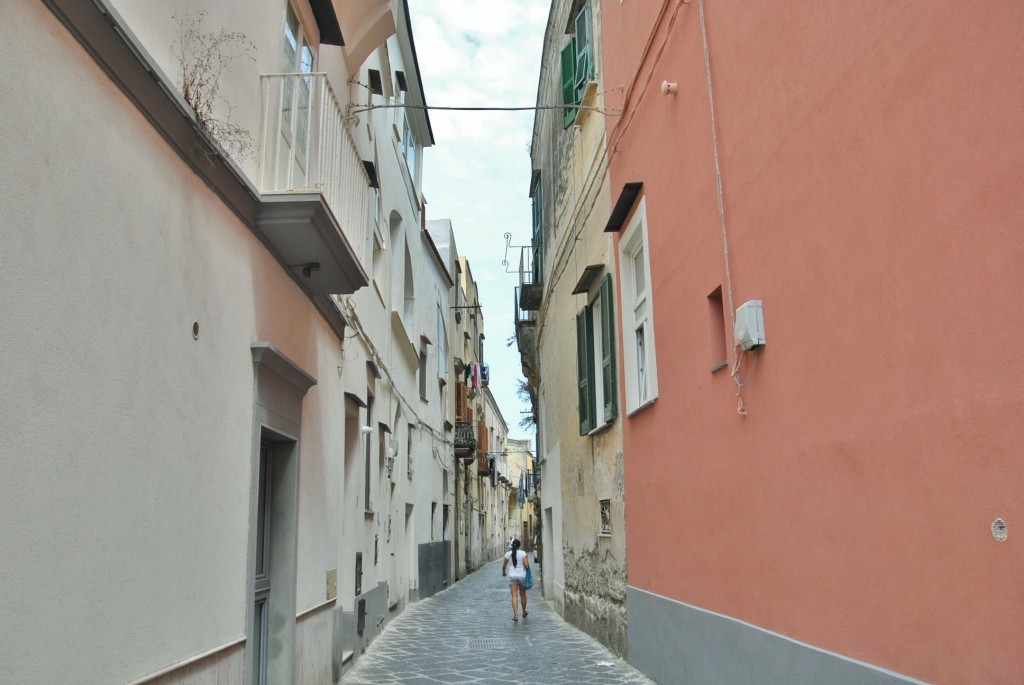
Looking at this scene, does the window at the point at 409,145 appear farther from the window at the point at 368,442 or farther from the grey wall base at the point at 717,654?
the grey wall base at the point at 717,654

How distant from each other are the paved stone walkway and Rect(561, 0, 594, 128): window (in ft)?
23.6

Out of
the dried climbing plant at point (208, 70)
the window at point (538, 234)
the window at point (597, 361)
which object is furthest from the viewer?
the window at point (538, 234)

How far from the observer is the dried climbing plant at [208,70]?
14.9 feet

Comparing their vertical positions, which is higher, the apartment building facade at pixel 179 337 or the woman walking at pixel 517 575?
the apartment building facade at pixel 179 337

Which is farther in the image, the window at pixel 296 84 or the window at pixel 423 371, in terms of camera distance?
the window at pixel 423 371

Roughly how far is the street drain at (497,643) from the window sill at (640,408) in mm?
4005

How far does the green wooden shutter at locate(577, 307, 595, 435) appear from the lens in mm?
11305

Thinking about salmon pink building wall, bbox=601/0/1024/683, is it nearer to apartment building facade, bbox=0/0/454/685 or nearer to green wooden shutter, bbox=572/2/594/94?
apartment building facade, bbox=0/0/454/685

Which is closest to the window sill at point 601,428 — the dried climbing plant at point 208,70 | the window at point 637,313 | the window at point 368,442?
the window at point 637,313

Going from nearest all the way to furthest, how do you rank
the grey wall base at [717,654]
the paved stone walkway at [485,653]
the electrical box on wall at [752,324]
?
the grey wall base at [717,654] < the electrical box on wall at [752,324] < the paved stone walkway at [485,653]

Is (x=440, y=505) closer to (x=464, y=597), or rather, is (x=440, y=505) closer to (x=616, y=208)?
(x=464, y=597)

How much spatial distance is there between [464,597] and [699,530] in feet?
45.2

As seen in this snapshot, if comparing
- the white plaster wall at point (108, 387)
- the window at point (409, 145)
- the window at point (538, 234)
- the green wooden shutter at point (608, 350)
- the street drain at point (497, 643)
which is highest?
the window at point (409, 145)

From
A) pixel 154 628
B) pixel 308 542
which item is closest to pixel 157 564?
pixel 154 628
